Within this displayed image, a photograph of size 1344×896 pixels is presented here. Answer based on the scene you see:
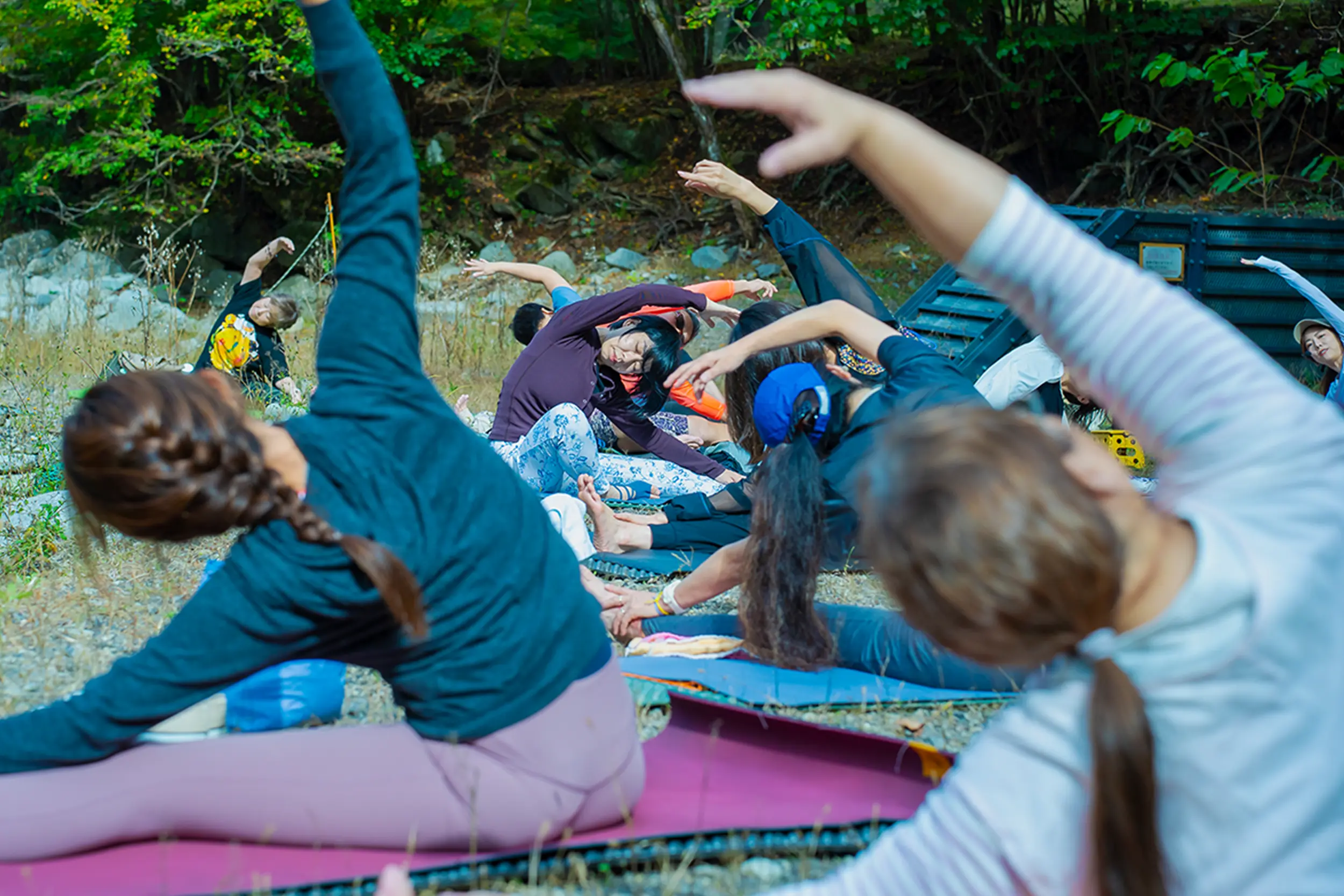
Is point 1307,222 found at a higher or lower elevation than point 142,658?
lower

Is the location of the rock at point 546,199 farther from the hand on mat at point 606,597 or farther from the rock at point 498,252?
the hand on mat at point 606,597

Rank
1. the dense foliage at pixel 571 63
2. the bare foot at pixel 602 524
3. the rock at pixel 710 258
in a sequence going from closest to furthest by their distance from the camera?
the bare foot at pixel 602 524 < the dense foliage at pixel 571 63 < the rock at pixel 710 258

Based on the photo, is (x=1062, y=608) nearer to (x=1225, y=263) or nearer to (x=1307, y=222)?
(x=1225, y=263)

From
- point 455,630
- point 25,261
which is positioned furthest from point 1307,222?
point 25,261

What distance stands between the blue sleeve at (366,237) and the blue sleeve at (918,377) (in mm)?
1458

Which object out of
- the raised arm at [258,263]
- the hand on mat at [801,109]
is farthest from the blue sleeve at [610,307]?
the hand on mat at [801,109]

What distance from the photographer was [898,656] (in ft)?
10.4

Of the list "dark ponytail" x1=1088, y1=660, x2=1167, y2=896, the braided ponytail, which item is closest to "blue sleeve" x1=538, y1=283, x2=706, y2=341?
the braided ponytail

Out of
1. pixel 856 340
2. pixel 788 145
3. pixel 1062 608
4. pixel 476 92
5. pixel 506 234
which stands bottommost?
pixel 506 234

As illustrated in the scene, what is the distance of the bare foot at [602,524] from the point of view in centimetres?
474

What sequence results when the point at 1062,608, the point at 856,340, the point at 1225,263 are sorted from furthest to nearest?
the point at 1225,263
the point at 856,340
the point at 1062,608

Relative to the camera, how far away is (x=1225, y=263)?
24.8ft

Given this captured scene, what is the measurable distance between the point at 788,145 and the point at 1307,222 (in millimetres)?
7976

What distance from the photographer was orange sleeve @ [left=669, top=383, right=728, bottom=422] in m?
6.96
